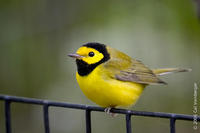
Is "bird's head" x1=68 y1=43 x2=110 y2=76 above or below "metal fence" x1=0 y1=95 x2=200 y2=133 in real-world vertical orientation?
above

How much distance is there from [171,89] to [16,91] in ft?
6.48

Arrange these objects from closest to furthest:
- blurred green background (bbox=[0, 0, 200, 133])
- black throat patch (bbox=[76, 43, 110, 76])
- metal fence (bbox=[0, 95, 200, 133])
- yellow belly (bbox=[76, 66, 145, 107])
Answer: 1. metal fence (bbox=[0, 95, 200, 133])
2. yellow belly (bbox=[76, 66, 145, 107])
3. black throat patch (bbox=[76, 43, 110, 76])
4. blurred green background (bbox=[0, 0, 200, 133])

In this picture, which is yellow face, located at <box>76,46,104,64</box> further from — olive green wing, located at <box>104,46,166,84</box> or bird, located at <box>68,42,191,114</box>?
olive green wing, located at <box>104,46,166,84</box>

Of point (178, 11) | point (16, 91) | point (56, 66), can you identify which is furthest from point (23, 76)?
point (178, 11)

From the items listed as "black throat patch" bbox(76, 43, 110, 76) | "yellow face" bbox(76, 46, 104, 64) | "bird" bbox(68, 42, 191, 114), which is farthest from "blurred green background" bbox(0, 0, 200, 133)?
"yellow face" bbox(76, 46, 104, 64)

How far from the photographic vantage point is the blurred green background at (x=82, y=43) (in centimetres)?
444

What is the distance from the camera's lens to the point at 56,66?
486 cm

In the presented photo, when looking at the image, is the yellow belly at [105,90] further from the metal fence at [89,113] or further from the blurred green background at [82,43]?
the blurred green background at [82,43]

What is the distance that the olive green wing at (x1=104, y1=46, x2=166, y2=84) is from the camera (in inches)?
110

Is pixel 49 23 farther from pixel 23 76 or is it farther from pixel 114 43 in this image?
pixel 114 43

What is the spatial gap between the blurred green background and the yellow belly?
1.59m

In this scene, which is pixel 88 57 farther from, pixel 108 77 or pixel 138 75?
pixel 138 75

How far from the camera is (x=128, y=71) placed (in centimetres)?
291

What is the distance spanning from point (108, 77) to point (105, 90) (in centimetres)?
14
